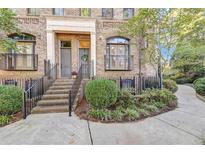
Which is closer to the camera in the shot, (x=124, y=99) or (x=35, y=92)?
(x=124, y=99)

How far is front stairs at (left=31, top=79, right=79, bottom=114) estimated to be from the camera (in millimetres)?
6312

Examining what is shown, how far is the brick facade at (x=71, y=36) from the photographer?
10023 millimetres

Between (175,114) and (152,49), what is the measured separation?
3.60 meters

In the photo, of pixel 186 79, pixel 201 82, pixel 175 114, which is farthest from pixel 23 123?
pixel 186 79

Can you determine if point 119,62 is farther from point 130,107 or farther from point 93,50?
point 130,107

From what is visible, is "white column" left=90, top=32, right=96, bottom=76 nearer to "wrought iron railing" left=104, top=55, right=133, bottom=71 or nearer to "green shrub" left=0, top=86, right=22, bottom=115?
"wrought iron railing" left=104, top=55, right=133, bottom=71

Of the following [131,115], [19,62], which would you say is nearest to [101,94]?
[131,115]

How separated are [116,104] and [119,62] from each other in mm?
5050

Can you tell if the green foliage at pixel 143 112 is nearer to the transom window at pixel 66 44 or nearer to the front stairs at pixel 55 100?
the front stairs at pixel 55 100

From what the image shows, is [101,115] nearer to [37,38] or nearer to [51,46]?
[51,46]

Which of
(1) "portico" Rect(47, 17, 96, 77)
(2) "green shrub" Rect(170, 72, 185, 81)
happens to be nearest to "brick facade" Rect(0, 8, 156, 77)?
(1) "portico" Rect(47, 17, 96, 77)

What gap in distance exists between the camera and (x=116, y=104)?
257 inches

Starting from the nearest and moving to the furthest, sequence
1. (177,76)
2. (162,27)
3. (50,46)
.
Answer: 1. (162,27)
2. (50,46)
3. (177,76)

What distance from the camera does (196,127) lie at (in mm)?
4984
